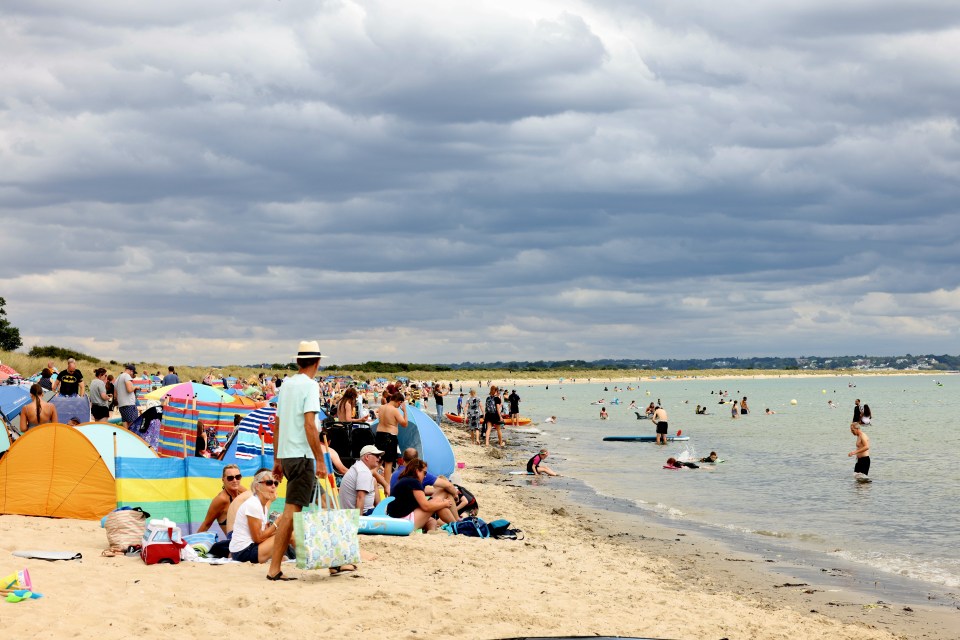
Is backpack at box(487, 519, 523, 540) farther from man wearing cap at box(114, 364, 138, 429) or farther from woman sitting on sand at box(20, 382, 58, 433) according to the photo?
man wearing cap at box(114, 364, 138, 429)

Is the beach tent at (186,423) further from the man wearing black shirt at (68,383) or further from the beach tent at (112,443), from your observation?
the beach tent at (112,443)

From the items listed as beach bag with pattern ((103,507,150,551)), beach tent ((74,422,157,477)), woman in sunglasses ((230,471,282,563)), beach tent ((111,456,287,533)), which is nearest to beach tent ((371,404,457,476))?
beach tent ((74,422,157,477))

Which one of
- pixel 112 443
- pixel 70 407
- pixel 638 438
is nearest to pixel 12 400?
pixel 70 407

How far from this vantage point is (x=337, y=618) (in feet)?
21.5

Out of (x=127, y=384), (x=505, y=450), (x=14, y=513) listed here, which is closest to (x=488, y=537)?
(x=14, y=513)

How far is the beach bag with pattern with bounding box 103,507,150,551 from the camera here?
8422mm

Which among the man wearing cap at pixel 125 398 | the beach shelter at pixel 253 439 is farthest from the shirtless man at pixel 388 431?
the man wearing cap at pixel 125 398

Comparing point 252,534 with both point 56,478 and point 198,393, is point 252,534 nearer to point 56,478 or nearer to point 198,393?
point 56,478

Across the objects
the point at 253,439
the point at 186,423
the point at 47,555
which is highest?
the point at 253,439

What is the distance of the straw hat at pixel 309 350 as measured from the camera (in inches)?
297

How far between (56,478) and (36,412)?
3.78 metres

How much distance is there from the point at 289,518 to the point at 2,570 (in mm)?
2266

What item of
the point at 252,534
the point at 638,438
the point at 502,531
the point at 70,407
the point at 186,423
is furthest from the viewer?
the point at 638,438

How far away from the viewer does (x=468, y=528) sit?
10.7 meters
